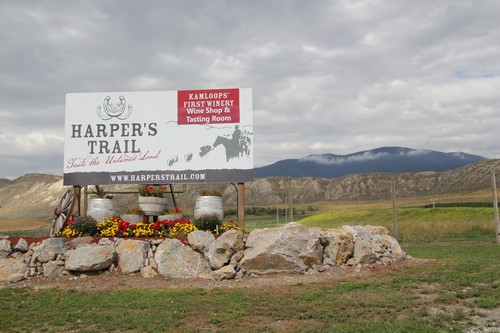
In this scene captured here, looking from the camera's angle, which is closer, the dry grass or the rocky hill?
the dry grass

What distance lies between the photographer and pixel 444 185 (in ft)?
283

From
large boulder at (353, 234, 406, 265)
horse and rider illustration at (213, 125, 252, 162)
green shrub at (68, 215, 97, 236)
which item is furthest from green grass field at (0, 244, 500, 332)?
horse and rider illustration at (213, 125, 252, 162)

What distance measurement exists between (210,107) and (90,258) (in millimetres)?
6377

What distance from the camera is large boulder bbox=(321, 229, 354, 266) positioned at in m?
13.0

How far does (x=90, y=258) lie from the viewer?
12344mm

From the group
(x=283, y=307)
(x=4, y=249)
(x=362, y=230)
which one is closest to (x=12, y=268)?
(x=4, y=249)

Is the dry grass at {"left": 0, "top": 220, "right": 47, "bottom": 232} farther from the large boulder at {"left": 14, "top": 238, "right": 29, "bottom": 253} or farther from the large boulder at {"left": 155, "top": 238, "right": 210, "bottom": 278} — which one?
the large boulder at {"left": 155, "top": 238, "right": 210, "bottom": 278}

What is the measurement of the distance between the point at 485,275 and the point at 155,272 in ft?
27.6

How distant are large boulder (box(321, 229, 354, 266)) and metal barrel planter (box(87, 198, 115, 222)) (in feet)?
23.6

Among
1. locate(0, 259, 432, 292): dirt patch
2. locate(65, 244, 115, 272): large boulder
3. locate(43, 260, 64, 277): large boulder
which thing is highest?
locate(65, 244, 115, 272): large boulder

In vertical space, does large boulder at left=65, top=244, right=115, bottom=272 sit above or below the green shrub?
below

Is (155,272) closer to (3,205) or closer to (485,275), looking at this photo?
(485,275)

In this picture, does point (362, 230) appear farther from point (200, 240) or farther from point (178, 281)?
point (178, 281)

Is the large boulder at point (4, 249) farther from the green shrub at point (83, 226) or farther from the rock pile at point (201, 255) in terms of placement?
the green shrub at point (83, 226)
